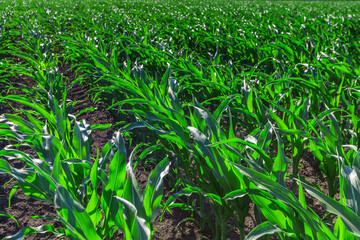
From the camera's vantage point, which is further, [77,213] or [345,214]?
[77,213]

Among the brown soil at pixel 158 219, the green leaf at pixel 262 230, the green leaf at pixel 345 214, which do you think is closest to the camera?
the green leaf at pixel 345 214

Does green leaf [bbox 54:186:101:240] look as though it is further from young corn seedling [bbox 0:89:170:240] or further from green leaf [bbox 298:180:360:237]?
green leaf [bbox 298:180:360:237]

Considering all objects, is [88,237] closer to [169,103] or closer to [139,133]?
[169,103]

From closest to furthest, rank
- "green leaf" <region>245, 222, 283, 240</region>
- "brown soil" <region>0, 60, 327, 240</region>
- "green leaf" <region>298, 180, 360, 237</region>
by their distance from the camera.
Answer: "green leaf" <region>298, 180, 360, 237</region>
"green leaf" <region>245, 222, 283, 240</region>
"brown soil" <region>0, 60, 327, 240</region>

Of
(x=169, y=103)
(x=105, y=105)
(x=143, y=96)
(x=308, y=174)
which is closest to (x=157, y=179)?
(x=169, y=103)

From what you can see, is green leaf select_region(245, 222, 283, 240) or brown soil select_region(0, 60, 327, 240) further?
brown soil select_region(0, 60, 327, 240)

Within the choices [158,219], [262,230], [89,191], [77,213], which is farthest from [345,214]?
[158,219]

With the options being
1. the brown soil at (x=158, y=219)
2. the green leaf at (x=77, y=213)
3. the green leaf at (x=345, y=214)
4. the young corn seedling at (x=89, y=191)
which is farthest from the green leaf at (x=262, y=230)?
the brown soil at (x=158, y=219)

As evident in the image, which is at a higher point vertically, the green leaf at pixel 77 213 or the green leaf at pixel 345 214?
the green leaf at pixel 77 213

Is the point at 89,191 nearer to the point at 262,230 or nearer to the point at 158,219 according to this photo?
the point at 158,219

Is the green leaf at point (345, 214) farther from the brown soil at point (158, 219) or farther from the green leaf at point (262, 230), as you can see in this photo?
the brown soil at point (158, 219)

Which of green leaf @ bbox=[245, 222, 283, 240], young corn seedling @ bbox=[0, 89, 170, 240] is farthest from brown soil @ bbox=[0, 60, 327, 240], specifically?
green leaf @ bbox=[245, 222, 283, 240]

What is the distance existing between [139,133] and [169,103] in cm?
76

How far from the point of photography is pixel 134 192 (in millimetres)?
1062
